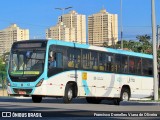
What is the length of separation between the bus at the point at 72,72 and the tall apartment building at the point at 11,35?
66680mm

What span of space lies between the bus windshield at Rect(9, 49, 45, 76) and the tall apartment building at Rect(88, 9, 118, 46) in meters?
65.5

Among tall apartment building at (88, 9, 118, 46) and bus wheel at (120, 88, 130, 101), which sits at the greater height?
tall apartment building at (88, 9, 118, 46)

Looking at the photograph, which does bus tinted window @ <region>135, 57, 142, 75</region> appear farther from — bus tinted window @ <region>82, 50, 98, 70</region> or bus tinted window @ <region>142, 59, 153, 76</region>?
bus tinted window @ <region>82, 50, 98, 70</region>

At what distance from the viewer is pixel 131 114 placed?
9.13m

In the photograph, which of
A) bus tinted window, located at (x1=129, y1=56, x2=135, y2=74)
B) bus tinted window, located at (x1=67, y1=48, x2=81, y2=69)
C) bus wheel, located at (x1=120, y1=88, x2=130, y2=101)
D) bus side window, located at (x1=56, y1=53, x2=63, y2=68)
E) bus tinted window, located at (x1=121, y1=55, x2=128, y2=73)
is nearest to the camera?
bus side window, located at (x1=56, y1=53, x2=63, y2=68)

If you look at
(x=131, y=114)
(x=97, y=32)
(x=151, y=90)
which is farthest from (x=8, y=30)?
(x=131, y=114)

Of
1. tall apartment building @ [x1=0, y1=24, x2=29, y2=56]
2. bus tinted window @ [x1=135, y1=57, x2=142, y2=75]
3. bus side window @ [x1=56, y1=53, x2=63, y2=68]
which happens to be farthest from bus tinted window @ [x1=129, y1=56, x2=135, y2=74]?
tall apartment building @ [x1=0, y1=24, x2=29, y2=56]

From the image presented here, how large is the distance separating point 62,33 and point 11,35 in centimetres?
2747

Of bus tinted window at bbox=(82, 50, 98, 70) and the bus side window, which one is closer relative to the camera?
the bus side window

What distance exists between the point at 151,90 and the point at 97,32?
6256cm

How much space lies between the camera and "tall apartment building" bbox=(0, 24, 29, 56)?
311ft

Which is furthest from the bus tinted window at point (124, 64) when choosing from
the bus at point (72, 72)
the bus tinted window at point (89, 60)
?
the bus tinted window at point (89, 60)

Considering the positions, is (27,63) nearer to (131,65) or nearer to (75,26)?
(131,65)

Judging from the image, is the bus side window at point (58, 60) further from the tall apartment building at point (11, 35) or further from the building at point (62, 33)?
the tall apartment building at point (11, 35)
